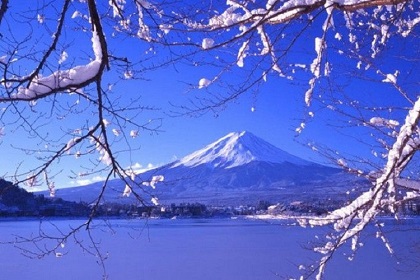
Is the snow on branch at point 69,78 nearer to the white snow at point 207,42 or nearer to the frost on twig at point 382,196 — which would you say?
the white snow at point 207,42

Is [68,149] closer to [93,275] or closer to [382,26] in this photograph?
[382,26]

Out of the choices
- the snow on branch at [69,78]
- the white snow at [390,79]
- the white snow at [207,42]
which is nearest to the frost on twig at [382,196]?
the white snow at [390,79]

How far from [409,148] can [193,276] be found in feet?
36.0

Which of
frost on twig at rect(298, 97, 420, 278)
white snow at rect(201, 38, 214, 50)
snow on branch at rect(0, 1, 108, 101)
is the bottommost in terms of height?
frost on twig at rect(298, 97, 420, 278)

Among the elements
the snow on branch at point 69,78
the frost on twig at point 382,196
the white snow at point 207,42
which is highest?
the white snow at point 207,42

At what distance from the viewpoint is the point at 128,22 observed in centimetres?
268

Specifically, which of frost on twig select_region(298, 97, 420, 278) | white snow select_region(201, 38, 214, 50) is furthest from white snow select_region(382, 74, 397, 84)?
white snow select_region(201, 38, 214, 50)

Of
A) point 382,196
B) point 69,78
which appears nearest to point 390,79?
point 382,196

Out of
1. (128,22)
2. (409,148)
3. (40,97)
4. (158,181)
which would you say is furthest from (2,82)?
(409,148)

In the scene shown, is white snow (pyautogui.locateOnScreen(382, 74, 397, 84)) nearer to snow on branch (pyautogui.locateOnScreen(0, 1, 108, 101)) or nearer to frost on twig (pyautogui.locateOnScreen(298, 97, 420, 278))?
frost on twig (pyautogui.locateOnScreen(298, 97, 420, 278))

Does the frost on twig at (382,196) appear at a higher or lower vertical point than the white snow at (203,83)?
lower

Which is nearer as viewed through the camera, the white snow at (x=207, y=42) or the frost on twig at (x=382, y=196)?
the frost on twig at (x=382, y=196)

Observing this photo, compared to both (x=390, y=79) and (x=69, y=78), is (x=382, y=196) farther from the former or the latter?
(x=69, y=78)

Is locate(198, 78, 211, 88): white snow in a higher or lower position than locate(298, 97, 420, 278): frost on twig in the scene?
higher
